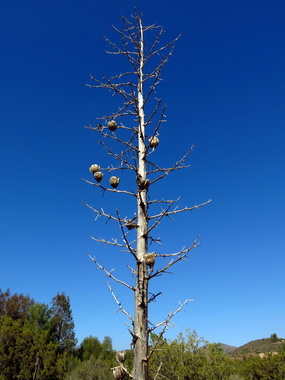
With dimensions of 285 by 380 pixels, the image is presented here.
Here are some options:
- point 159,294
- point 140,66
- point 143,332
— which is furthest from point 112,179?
point 140,66

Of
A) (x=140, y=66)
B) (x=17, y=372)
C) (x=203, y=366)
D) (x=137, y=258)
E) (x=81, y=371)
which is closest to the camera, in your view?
(x=137, y=258)

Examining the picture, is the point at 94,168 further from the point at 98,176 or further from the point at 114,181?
the point at 114,181

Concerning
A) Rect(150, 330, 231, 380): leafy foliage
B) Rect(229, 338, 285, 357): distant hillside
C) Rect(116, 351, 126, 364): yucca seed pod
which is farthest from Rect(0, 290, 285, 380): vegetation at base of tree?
Rect(229, 338, 285, 357): distant hillside

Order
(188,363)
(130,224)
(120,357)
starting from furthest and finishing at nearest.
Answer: (188,363) < (130,224) < (120,357)

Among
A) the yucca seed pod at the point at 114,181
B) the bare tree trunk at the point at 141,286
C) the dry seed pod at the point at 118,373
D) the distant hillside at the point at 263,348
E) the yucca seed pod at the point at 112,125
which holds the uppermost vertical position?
the yucca seed pod at the point at 112,125

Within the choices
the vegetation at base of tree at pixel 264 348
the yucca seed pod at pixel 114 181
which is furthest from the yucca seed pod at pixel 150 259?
the vegetation at base of tree at pixel 264 348

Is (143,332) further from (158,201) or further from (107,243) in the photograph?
(158,201)

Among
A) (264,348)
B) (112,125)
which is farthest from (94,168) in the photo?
(264,348)

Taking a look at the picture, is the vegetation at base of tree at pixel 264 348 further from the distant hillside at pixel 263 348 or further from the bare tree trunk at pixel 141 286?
the bare tree trunk at pixel 141 286

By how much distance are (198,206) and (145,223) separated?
67 cm

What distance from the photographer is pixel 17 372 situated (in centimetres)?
2177

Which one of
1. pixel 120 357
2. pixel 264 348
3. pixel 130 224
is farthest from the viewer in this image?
pixel 264 348

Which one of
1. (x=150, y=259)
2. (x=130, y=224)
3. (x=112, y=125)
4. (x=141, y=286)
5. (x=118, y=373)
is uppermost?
(x=112, y=125)

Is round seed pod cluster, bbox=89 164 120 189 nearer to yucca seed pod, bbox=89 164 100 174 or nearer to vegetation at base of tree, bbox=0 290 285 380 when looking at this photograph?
yucca seed pod, bbox=89 164 100 174
